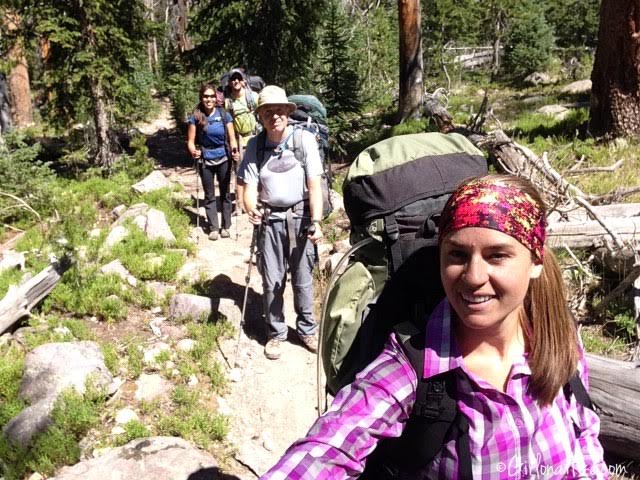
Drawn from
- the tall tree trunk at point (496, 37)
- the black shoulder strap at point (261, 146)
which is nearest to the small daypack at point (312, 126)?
the black shoulder strap at point (261, 146)

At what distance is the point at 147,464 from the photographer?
3.39 m

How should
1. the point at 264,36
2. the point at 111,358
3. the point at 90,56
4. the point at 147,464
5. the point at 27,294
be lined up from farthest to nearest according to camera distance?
the point at 264,36, the point at 90,56, the point at 27,294, the point at 111,358, the point at 147,464

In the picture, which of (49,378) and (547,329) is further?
(49,378)

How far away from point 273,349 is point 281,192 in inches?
59.1

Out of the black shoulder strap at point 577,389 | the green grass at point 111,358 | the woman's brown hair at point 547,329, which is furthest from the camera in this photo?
the green grass at point 111,358

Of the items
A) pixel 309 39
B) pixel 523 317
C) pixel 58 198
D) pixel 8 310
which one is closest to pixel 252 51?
pixel 309 39

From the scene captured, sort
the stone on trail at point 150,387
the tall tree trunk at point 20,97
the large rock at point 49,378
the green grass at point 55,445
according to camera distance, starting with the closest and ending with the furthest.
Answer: the green grass at point 55,445 → the large rock at point 49,378 → the stone on trail at point 150,387 → the tall tree trunk at point 20,97

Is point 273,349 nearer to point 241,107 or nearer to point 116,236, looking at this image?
point 116,236

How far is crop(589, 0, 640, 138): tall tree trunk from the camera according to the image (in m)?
7.89

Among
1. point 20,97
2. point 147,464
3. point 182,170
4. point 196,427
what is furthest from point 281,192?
point 20,97

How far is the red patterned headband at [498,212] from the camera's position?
1.45m

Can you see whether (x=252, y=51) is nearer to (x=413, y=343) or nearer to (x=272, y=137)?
(x=272, y=137)

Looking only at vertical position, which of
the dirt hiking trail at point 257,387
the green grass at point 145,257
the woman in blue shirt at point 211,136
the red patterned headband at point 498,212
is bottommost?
the dirt hiking trail at point 257,387

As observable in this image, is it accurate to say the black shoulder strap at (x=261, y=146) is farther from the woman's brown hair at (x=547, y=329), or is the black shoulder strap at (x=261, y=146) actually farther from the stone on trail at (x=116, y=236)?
the stone on trail at (x=116, y=236)
